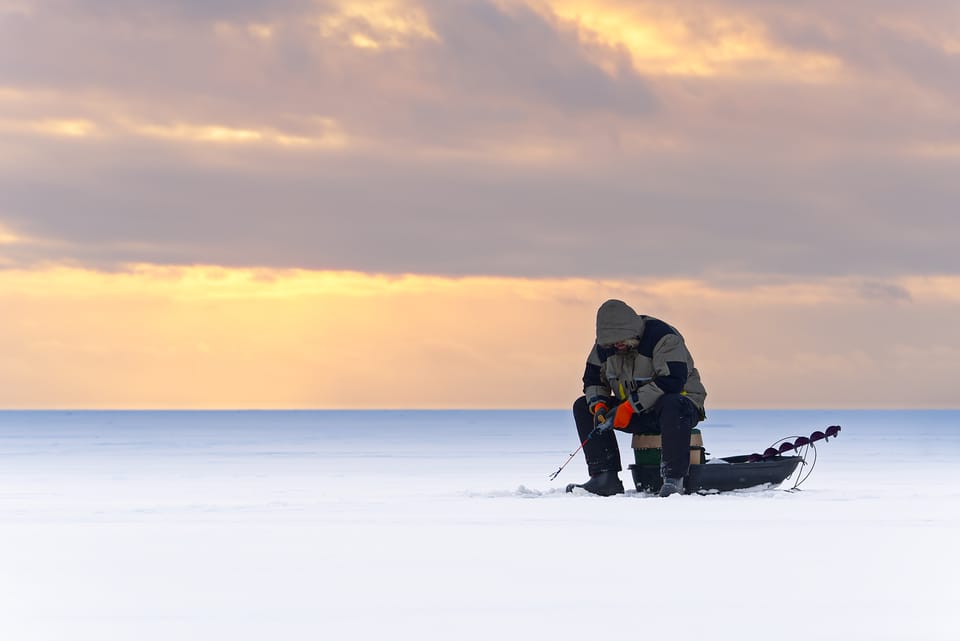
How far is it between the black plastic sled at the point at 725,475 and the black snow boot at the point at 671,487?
20 cm

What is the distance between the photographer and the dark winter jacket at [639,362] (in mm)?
8758

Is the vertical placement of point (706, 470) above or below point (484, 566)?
above

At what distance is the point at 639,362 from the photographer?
8.88m

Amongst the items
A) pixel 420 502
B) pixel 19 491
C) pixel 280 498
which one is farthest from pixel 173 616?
pixel 19 491

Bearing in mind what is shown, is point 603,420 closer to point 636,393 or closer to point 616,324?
point 636,393

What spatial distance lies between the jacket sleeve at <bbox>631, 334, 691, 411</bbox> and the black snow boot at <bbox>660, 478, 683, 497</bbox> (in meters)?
0.48

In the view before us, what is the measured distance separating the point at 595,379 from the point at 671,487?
869 mm

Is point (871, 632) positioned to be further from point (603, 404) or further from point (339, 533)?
point (603, 404)

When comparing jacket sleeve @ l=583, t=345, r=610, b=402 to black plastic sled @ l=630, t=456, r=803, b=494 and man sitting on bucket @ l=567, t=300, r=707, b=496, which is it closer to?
man sitting on bucket @ l=567, t=300, r=707, b=496

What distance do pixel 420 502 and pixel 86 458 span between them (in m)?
12.0

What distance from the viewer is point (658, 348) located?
29.0ft

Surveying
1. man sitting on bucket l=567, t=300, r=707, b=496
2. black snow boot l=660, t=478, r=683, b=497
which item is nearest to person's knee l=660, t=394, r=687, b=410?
man sitting on bucket l=567, t=300, r=707, b=496

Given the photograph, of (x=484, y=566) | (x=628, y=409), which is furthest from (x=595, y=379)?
(x=484, y=566)

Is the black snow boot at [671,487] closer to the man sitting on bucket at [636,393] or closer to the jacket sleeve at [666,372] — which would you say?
the man sitting on bucket at [636,393]
